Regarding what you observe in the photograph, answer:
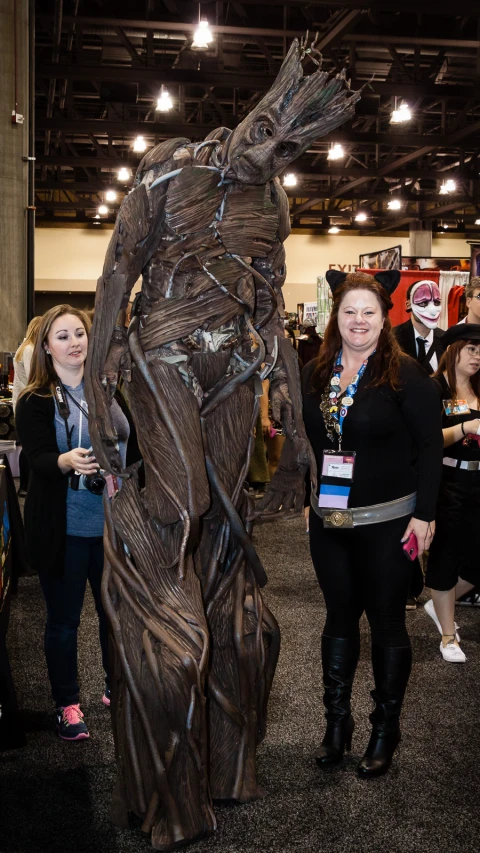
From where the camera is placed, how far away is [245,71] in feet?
39.1

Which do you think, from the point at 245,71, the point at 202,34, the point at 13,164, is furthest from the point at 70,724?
the point at 245,71

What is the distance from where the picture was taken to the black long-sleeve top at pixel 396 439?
2.61 meters

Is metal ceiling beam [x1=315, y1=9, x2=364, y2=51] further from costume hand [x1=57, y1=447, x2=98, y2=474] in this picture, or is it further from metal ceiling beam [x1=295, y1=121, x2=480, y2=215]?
costume hand [x1=57, y1=447, x2=98, y2=474]

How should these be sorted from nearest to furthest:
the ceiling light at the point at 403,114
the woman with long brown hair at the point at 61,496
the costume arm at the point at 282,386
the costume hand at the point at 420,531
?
1. the costume arm at the point at 282,386
2. the costume hand at the point at 420,531
3. the woman with long brown hair at the point at 61,496
4. the ceiling light at the point at 403,114

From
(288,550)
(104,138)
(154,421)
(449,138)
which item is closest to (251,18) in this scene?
(449,138)

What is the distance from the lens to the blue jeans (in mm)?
2895

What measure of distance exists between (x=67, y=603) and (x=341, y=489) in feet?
3.49

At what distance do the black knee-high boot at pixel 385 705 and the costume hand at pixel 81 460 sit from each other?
43.7 inches

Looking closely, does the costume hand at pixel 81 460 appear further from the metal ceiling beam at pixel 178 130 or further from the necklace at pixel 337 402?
the metal ceiling beam at pixel 178 130

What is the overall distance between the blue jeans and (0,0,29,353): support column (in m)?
5.26

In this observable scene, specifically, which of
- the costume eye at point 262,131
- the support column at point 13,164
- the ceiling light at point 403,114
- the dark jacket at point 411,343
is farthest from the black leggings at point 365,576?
the ceiling light at point 403,114

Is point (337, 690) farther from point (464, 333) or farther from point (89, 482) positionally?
point (464, 333)

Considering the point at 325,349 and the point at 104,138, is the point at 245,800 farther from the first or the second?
the point at 104,138

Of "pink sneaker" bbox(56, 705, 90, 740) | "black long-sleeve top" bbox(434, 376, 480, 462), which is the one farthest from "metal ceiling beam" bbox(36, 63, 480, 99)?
"pink sneaker" bbox(56, 705, 90, 740)
